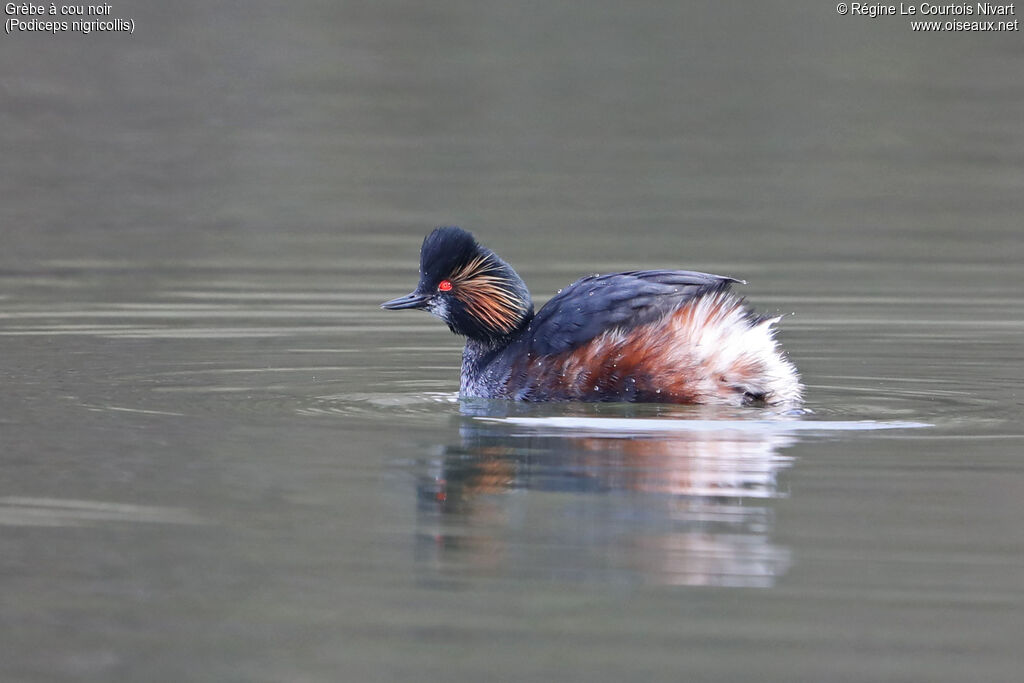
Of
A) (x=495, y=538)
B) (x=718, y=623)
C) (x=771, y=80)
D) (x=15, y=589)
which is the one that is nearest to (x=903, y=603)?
(x=718, y=623)

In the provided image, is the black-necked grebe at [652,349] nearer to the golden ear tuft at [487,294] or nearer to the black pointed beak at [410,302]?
the golden ear tuft at [487,294]

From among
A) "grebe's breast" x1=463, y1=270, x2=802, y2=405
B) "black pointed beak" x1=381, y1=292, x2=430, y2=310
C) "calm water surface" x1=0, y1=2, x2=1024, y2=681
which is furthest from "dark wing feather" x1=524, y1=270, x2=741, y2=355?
"black pointed beak" x1=381, y1=292, x2=430, y2=310

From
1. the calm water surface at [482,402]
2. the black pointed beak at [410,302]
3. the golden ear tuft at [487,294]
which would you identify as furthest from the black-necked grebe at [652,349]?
the black pointed beak at [410,302]

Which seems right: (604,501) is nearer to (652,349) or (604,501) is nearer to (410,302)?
(652,349)

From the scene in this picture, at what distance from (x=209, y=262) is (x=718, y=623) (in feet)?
28.7

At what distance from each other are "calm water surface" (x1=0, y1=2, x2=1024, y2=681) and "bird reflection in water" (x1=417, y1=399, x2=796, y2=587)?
20mm

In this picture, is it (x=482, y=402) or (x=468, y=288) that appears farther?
(x=468, y=288)

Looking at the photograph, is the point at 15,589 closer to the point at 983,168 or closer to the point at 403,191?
the point at 403,191

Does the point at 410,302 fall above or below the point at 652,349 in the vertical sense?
above

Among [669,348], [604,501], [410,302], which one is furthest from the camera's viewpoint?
[410,302]

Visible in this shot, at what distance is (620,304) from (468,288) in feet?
3.01

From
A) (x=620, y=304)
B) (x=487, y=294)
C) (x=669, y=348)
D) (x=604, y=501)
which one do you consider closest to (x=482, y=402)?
(x=487, y=294)

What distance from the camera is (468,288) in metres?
8.61

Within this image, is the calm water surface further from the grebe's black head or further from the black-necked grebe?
the grebe's black head
